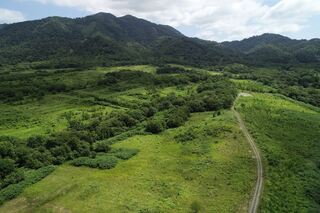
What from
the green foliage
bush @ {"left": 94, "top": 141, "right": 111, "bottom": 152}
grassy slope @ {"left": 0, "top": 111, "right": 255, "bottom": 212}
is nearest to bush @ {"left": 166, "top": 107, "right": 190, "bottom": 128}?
grassy slope @ {"left": 0, "top": 111, "right": 255, "bottom": 212}

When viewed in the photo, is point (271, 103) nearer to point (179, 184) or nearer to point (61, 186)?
point (179, 184)

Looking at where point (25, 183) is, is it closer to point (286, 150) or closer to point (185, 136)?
point (185, 136)

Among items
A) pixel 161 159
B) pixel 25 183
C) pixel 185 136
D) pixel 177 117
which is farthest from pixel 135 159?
pixel 177 117

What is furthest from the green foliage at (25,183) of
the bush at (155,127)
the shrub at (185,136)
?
the bush at (155,127)

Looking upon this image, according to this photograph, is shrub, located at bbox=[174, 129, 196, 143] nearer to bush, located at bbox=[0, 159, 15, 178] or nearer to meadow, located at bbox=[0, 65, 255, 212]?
meadow, located at bbox=[0, 65, 255, 212]

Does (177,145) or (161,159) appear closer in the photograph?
(161,159)

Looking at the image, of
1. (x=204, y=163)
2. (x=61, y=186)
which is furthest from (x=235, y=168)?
(x=61, y=186)
